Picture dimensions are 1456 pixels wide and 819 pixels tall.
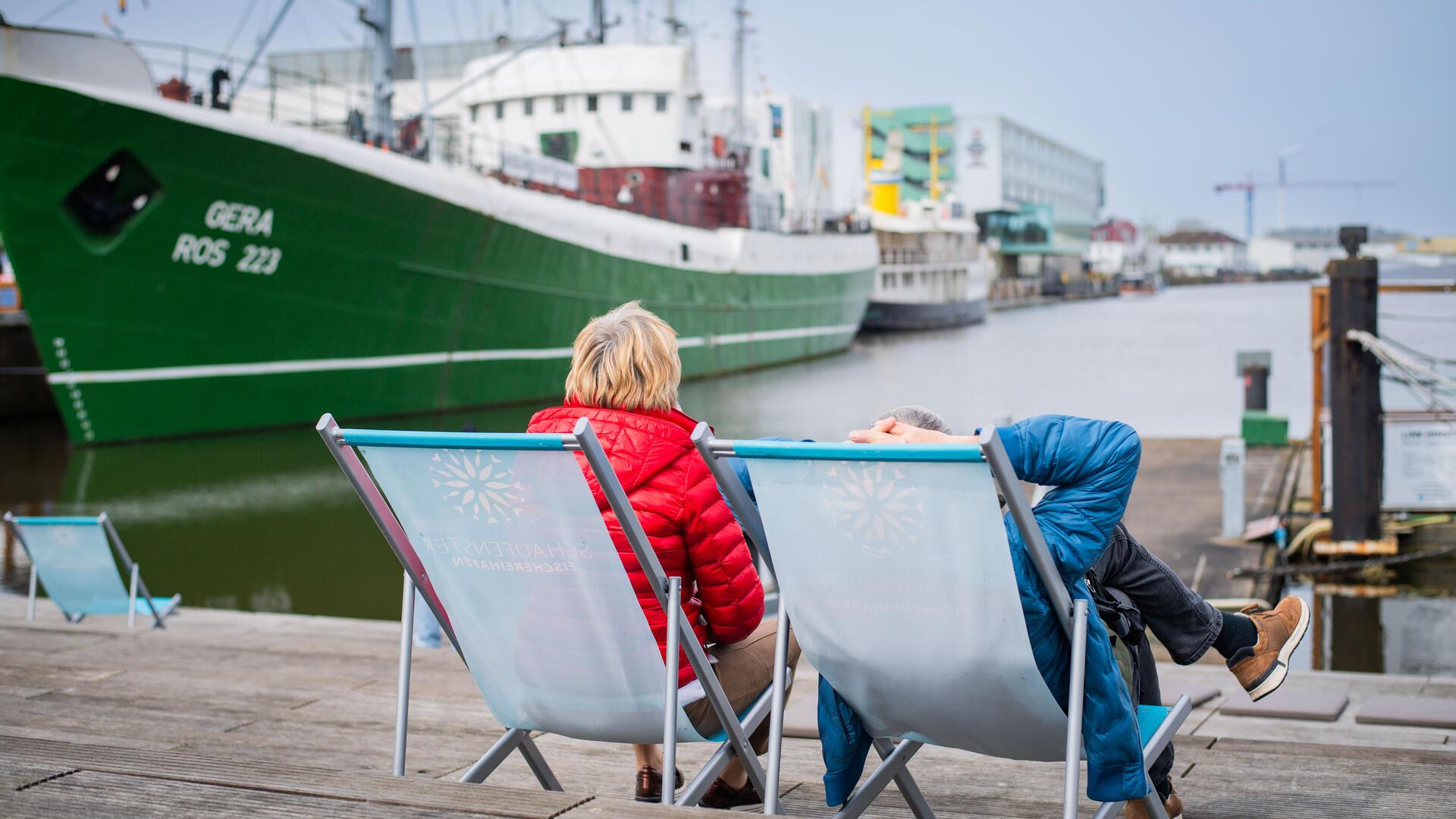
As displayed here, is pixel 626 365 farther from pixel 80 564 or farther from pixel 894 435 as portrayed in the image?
pixel 80 564

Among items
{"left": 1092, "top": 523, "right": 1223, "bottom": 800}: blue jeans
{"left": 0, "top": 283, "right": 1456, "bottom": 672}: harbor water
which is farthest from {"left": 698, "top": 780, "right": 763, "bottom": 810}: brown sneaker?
{"left": 0, "top": 283, "right": 1456, "bottom": 672}: harbor water

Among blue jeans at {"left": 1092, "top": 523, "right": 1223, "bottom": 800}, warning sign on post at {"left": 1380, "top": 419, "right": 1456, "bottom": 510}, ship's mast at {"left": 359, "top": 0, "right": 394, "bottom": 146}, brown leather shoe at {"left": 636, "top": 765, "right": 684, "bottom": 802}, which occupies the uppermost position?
ship's mast at {"left": 359, "top": 0, "right": 394, "bottom": 146}

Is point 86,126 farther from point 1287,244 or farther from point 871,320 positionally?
point 1287,244

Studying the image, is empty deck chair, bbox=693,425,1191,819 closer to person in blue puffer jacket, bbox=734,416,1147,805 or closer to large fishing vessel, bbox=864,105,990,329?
person in blue puffer jacket, bbox=734,416,1147,805

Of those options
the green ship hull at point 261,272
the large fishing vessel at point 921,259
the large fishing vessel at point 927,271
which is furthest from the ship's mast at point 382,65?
the large fishing vessel at point 927,271

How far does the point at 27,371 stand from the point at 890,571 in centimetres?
2028

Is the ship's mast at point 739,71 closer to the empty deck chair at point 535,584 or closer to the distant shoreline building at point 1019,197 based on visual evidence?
the empty deck chair at point 535,584

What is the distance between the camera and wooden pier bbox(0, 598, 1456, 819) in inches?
62.2

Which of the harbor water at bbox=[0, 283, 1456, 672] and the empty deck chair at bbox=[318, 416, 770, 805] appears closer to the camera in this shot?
the empty deck chair at bbox=[318, 416, 770, 805]

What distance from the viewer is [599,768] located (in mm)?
2432

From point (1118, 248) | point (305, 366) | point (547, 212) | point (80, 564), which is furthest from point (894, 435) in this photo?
point (1118, 248)

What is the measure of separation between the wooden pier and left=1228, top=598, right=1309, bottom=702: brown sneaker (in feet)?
0.56

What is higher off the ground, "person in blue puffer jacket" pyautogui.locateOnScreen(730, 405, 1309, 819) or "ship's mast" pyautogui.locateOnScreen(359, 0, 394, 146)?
"ship's mast" pyautogui.locateOnScreen(359, 0, 394, 146)

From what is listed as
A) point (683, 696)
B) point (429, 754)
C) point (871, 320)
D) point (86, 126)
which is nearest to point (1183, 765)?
point (683, 696)
